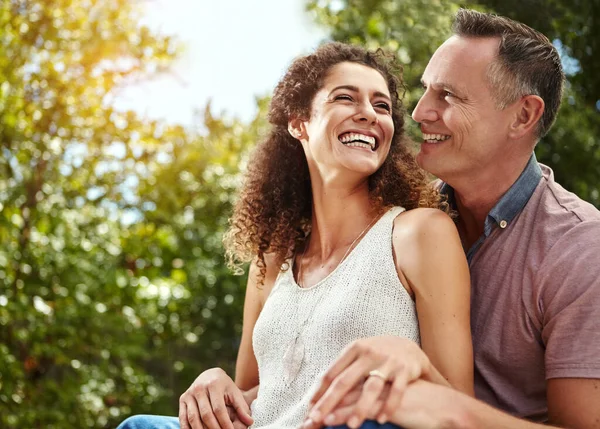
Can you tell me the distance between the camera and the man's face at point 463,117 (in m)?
2.10

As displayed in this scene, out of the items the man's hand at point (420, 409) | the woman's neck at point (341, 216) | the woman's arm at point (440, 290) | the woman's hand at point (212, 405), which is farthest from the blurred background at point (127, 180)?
the man's hand at point (420, 409)

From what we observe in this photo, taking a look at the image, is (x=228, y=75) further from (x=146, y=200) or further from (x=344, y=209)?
(x=344, y=209)

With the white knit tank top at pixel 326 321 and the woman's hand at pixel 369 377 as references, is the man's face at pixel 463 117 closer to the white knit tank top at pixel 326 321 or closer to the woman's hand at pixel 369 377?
the white knit tank top at pixel 326 321

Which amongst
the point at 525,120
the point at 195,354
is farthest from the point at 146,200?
the point at 525,120

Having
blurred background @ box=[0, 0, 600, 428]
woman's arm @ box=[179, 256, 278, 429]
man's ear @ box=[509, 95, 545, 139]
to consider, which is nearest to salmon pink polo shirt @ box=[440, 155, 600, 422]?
man's ear @ box=[509, 95, 545, 139]

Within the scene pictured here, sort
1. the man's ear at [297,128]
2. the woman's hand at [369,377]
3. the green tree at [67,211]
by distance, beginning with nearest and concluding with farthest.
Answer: the woman's hand at [369,377]
the man's ear at [297,128]
the green tree at [67,211]

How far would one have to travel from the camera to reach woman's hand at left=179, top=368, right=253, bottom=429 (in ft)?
6.57

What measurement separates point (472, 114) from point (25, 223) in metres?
3.14

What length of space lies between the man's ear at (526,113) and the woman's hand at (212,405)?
42.9 inches

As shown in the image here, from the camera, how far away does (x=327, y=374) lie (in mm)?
1497

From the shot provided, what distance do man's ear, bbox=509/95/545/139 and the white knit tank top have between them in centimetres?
42

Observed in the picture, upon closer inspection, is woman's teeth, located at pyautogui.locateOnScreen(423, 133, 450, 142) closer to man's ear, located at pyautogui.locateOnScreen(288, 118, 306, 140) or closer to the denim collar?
the denim collar

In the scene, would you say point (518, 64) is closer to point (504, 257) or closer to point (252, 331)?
point (504, 257)

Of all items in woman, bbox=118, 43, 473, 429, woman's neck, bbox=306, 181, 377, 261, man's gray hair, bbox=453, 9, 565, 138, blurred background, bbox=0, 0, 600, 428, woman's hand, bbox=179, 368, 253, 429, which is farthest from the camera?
blurred background, bbox=0, 0, 600, 428
